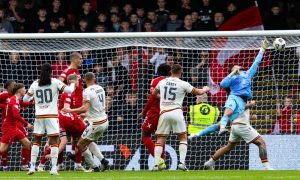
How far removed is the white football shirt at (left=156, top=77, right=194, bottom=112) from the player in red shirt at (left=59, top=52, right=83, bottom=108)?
5.35 ft

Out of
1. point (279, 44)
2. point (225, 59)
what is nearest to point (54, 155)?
point (279, 44)

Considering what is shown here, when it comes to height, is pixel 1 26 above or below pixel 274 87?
above

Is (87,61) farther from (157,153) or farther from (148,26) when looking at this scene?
(157,153)

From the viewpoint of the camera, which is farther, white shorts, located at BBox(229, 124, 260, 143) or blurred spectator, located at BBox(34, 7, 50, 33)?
blurred spectator, located at BBox(34, 7, 50, 33)

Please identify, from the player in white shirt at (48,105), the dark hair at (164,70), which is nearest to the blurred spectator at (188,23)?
the dark hair at (164,70)

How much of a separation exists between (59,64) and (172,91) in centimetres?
356

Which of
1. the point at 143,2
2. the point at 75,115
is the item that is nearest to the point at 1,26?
the point at 143,2

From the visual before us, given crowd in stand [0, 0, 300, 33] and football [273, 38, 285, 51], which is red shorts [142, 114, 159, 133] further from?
crowd in stand [0, 0, 300, 33]

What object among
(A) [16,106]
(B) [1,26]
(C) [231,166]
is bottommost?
(C) [231,166]

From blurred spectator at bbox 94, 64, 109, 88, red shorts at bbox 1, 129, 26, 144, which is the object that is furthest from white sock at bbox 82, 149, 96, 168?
blurred spectator at bbox 94, 64, 109, 88

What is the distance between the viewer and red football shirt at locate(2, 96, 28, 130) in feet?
63.6

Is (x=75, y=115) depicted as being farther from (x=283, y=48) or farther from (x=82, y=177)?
(x=283, y=48)

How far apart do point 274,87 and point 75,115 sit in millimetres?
4263

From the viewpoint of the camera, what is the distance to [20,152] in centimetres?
2062
